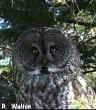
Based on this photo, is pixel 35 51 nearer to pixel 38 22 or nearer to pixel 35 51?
pixel 35 51

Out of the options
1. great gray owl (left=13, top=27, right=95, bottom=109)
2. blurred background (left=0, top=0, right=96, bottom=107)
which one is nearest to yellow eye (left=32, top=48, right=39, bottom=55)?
great gray owl (left=13, top=27, right=95, bottom=109)

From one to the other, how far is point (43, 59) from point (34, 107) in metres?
0.69

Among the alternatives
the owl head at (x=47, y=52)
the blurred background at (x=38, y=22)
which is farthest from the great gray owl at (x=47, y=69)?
the blurred background at (x=38, y=22)

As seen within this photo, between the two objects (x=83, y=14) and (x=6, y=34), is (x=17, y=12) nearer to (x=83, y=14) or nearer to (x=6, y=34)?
(x=6, y=34)

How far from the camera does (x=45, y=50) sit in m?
3.07

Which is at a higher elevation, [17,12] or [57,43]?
[17,12]

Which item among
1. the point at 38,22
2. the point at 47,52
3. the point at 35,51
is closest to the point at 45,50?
the point at 47,52

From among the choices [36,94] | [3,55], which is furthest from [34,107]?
[3,55]

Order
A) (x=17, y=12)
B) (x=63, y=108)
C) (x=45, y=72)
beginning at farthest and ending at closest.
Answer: (x=17, y=12)
(x=45, y=72)
(x=63, y=108)

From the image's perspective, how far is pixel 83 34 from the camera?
3309 mm

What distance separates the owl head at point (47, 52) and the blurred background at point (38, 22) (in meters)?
0.25

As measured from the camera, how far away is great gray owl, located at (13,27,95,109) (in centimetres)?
266

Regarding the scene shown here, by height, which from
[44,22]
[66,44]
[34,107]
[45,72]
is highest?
[44,22]

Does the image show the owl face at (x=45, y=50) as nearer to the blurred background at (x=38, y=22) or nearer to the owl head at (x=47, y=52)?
the owl head at (x=47, y=52)
